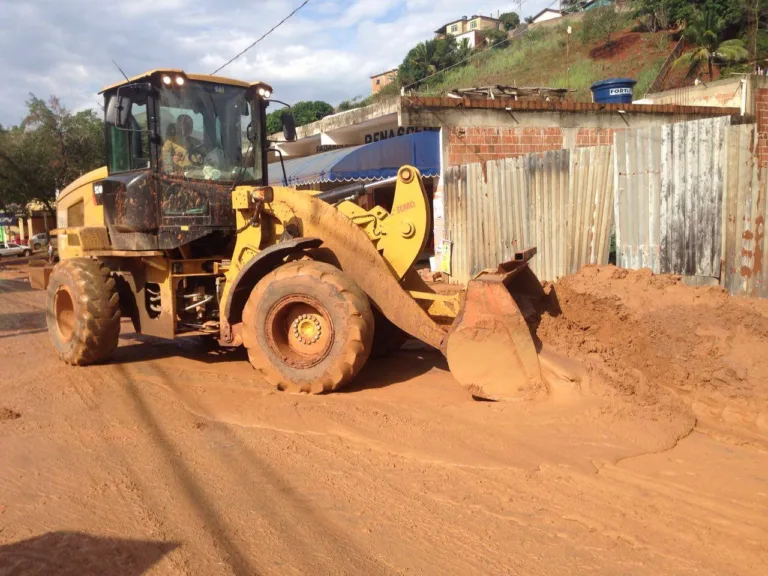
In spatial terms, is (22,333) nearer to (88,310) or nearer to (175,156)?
(88,310)

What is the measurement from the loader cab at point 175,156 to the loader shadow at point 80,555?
3990 millimetres

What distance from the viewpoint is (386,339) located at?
7453mm

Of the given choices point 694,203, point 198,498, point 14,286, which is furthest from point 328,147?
point 198,498

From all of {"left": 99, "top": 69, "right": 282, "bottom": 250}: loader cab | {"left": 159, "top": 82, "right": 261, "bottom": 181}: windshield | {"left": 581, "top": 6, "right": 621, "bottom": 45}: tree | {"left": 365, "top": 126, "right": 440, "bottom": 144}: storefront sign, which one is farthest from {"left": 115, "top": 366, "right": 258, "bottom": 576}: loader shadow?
{"left": 581, "top": 6, "right": 621, "bottom": 45}: tree

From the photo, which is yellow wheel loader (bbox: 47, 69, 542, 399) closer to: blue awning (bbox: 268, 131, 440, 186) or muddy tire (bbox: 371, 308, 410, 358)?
muddy tire (bbox: 371, 308, 410, 358)

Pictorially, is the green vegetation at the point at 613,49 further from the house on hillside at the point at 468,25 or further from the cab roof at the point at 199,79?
the house on hillside at the point at 468,25

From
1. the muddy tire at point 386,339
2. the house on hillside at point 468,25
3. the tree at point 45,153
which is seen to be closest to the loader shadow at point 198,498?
the muddy tire at point 386,339

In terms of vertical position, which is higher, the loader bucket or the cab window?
the cab window

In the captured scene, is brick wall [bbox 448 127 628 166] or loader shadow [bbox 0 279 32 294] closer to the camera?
brick wall [bbox 448 127 628 166]

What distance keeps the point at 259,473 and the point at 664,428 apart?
2834mm

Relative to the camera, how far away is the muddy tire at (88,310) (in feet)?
23.7

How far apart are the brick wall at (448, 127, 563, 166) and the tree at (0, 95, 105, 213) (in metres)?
18.7

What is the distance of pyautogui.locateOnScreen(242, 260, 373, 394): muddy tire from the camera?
593 centimetres

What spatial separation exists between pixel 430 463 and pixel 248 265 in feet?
9.25
